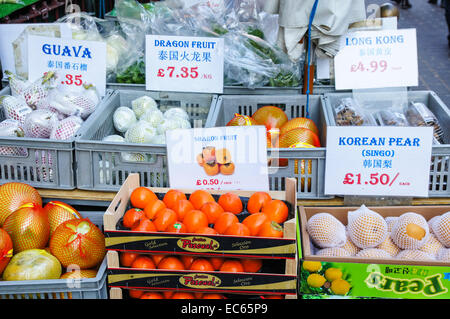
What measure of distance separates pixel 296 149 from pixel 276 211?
50 cm

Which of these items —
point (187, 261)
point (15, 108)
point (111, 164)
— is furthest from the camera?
point (15, 108)

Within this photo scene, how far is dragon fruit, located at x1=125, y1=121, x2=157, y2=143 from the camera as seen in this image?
10.3 ft

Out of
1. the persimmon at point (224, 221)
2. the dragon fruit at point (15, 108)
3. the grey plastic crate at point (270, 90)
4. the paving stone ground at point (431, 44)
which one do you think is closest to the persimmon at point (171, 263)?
the persimmon at point (224, 221)

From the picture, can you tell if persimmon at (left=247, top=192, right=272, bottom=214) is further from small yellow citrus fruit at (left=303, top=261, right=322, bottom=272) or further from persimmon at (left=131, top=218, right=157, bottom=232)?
persimmon at (left=131, top=218, right=157, bottom=232)

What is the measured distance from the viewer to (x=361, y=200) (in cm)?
290

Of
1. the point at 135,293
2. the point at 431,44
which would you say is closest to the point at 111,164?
the point at 135,293

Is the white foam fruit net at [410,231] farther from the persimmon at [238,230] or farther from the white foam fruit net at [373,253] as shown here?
the persimmon at [238,230]

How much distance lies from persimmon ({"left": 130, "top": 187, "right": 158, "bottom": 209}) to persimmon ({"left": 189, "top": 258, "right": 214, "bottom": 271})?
0.38 metres

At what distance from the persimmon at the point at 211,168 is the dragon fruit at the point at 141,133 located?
48 cm

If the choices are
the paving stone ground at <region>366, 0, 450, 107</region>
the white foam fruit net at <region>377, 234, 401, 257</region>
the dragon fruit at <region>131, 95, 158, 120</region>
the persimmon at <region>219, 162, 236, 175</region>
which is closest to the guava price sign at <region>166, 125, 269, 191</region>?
the persimmon at <region>219, 162, 236, 175</region>

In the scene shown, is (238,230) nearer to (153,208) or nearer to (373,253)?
(153,208)

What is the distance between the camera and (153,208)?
2.46m
